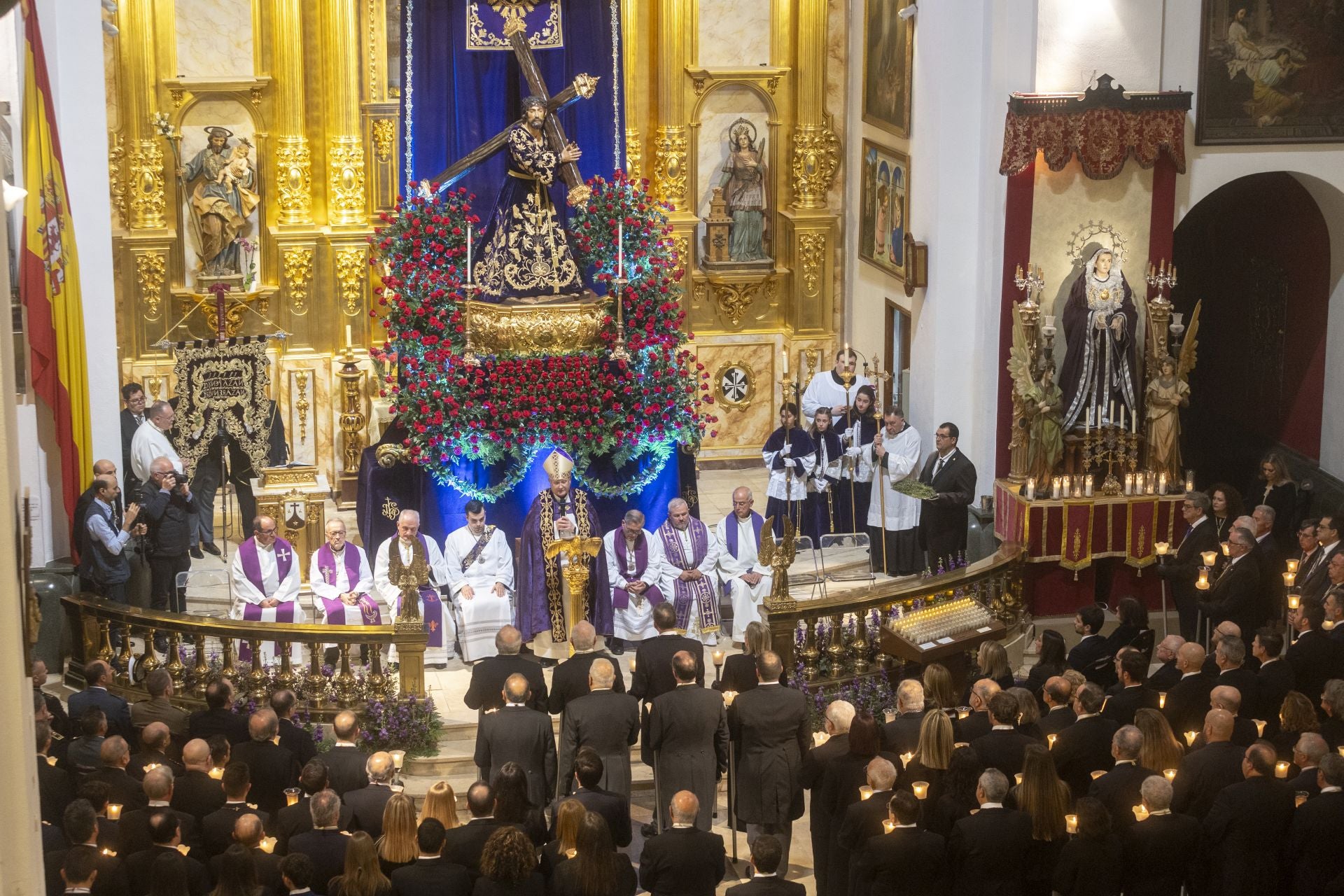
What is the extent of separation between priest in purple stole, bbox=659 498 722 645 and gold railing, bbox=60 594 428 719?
2.47 metres

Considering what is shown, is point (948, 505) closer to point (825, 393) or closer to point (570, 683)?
point (825, 393)

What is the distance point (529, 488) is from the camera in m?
16.5

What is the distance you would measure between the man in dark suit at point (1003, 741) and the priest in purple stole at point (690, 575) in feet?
15.1

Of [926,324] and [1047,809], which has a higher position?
[926,324]

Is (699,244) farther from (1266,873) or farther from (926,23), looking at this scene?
(1266,873)

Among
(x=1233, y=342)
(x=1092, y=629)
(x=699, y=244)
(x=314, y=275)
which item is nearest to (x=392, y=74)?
(x=314, y=275)

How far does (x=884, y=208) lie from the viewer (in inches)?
771

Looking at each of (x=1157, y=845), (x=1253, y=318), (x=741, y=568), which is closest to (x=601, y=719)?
(x=1157, y=845)

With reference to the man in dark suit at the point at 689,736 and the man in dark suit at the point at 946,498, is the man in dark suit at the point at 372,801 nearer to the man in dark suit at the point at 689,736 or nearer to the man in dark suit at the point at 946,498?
the man in dark suit at the point at 689,736

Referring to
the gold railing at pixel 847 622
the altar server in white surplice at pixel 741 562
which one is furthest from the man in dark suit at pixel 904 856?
the altar server in white surplice at pixel 741 562

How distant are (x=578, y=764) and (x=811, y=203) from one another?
11.7m

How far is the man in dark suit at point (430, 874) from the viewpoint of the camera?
30.8ft

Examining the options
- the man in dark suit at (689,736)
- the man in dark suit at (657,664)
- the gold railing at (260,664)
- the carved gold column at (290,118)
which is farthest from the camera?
the carved gold column at (290,118)

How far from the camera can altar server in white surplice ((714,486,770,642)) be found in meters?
15.8
